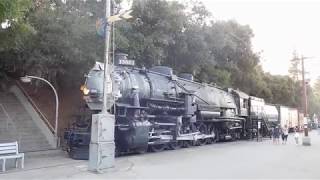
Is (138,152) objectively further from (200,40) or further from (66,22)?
(200,40)

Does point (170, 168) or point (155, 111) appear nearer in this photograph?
point (170, 168)

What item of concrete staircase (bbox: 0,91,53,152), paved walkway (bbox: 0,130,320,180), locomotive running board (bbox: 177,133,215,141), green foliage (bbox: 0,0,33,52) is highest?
green foliage (bbox: 0,0,33,52)

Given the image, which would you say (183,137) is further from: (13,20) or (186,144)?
(13,20)

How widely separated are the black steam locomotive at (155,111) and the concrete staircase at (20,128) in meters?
2.45

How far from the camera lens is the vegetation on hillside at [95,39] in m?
17.9

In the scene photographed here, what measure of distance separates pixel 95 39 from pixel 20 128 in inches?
228

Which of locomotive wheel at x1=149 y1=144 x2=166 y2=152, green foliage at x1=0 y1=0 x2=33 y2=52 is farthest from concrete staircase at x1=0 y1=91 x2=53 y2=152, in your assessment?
green foliage at x1=0 y1=0 x2=33 y2=52

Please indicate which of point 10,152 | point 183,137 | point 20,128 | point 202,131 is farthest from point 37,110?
point 10,152

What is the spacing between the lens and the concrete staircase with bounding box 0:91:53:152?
19.7 meters

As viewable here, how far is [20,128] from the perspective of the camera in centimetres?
2152

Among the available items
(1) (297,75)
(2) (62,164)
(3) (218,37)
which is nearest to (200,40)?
(3) (218,37)

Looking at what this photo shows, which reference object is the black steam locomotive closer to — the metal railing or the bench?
the bench

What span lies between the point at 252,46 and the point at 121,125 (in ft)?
114

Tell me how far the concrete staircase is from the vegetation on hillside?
7.03 ft
